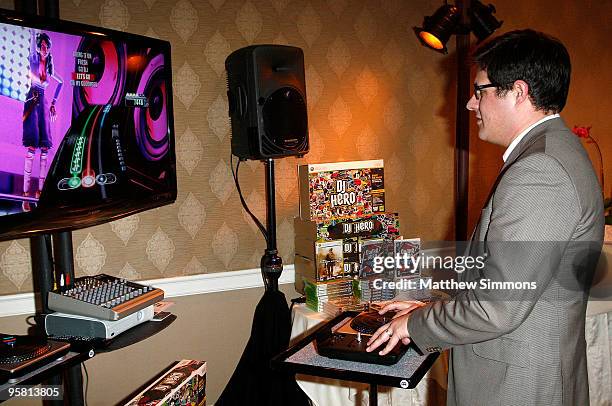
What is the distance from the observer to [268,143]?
8.32 feet

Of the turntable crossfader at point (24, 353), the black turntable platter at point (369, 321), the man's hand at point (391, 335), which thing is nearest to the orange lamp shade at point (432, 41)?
the black turntable platter at point (369, 321)

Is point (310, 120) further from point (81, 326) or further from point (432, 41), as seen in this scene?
point (81, 326)

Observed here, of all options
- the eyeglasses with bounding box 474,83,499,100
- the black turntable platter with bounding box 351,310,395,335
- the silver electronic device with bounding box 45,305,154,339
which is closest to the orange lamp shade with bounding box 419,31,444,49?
the eyeglasses with bounding box 474,83,499,100

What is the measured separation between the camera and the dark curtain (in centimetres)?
262

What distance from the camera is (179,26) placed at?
2639 millimetres

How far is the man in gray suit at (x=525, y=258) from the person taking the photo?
4.52ft

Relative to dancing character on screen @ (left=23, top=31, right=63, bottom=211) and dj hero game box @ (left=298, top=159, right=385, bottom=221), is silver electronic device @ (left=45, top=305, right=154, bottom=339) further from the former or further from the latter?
dj hero game box @ (left=298, top=159, right=385, bottom=221)

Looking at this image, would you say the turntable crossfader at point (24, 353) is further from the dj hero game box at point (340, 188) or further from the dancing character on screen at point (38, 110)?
the dj hero game box at point (340, 188)

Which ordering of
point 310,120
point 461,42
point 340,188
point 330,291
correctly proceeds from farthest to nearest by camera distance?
point 461,42, point 310,120, point 340,188, point 330,291

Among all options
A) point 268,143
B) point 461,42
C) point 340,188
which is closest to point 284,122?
point 268,143

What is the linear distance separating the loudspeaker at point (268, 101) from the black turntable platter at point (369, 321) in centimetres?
102

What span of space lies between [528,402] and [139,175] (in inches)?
55.4

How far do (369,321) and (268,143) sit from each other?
109cm

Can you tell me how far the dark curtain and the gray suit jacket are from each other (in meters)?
1.16
